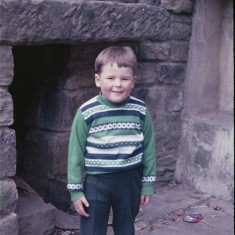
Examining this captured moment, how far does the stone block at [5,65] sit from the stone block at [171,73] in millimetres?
1694

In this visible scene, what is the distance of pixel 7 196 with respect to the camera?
8.57 ft

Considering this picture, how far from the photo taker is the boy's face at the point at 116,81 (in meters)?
2.39

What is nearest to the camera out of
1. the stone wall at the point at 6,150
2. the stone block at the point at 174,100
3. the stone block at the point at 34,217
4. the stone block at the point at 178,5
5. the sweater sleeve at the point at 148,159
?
the stone wall at the point at 6,150

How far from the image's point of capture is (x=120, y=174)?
8.14 ft

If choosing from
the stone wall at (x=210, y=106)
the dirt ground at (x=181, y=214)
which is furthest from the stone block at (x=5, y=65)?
the stone wall at (x=210, y=106)

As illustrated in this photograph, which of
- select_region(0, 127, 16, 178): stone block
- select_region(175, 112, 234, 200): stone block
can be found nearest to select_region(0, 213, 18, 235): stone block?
select_region(0, 127, 16, 178): stone block

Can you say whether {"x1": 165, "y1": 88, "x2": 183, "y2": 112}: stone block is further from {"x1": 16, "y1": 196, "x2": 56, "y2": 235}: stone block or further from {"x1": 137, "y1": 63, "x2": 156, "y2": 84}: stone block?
{"x1": 16, "y1": 196, "x2": 56, "y2": 235}: stone block

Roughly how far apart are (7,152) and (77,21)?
0.86 metres

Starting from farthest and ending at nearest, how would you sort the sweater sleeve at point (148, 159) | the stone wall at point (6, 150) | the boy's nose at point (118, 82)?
1. the sweater sleeve at point (148, 159)
2. the stone wall at point (6, 150)
3. the boy's nose at point (118, 82)

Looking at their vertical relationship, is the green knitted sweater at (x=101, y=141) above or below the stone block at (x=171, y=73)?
below

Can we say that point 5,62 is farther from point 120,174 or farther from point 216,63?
point 216,63

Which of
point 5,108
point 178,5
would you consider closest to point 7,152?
point 5,108

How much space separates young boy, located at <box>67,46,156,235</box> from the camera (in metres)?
2.41

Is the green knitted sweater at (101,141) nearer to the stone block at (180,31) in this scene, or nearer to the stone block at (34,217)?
the stone block at (34,217)
